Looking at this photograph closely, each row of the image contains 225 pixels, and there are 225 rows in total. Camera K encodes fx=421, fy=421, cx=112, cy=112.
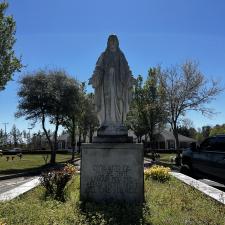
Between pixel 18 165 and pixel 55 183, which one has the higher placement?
pixel 18 165

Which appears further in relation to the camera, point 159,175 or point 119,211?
point 159,175

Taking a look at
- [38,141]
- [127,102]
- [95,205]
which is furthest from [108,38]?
[38,141]

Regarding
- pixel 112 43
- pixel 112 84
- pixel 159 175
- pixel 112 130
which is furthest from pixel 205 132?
pixel 112 130

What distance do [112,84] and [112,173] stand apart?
7.53 ft

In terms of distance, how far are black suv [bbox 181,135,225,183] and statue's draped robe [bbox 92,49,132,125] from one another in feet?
13.6

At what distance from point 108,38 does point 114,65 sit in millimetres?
736

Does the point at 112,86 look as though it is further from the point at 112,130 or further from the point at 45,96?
the point at 45,96

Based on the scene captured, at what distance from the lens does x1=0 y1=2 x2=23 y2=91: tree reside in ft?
83.2

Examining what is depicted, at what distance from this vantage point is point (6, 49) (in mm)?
25734

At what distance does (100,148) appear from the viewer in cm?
925

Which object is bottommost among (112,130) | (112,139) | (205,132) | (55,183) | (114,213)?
(114,213)

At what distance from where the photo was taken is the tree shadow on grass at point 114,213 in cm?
747

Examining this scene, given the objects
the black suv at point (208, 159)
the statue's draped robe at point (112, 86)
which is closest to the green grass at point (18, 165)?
the black suv at point (208, 159)

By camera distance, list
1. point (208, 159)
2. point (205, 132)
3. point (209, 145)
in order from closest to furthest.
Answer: point (208, 159) → point (209, 145) → point (205, 132)
